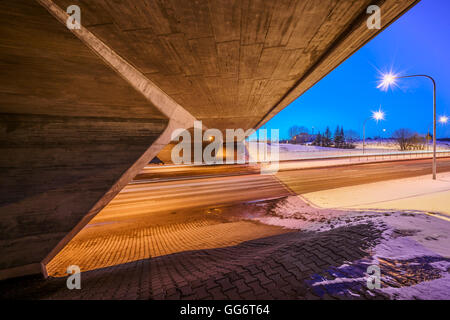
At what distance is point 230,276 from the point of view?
9.45 feet

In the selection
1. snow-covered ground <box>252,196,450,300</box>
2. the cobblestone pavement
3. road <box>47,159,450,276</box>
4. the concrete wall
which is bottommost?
road <box>47,159,450,276</box>

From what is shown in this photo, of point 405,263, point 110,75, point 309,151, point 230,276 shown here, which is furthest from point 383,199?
point 309,151

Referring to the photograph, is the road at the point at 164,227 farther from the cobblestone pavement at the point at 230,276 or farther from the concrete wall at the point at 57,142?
the concrete wall at the point at 57,142

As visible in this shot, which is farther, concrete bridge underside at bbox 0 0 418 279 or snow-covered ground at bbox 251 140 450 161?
snow-covered ground at bbox 251 140 450 161

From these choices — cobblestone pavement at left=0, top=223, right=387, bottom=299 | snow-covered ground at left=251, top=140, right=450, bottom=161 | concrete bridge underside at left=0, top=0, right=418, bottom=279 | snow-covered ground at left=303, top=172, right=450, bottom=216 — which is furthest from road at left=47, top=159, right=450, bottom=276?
snow-covered ground at left=251, top=140, right=450, bottom=161

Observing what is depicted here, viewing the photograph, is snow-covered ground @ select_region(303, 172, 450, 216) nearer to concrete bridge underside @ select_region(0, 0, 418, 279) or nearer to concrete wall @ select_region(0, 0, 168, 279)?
concrete bridge underside @ select_region(0, 0, 418, 279)

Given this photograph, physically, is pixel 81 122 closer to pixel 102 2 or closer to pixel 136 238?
pixel 102 2

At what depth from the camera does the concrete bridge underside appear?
2584 millimetres

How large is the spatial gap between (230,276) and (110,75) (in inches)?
182

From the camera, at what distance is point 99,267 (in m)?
4.21

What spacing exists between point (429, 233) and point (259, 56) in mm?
5928

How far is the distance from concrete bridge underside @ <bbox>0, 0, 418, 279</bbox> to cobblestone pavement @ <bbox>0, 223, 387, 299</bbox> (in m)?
1.98

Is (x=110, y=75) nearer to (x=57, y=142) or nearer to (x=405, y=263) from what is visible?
(x=57, y=142)

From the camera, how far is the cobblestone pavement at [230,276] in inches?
98.8
